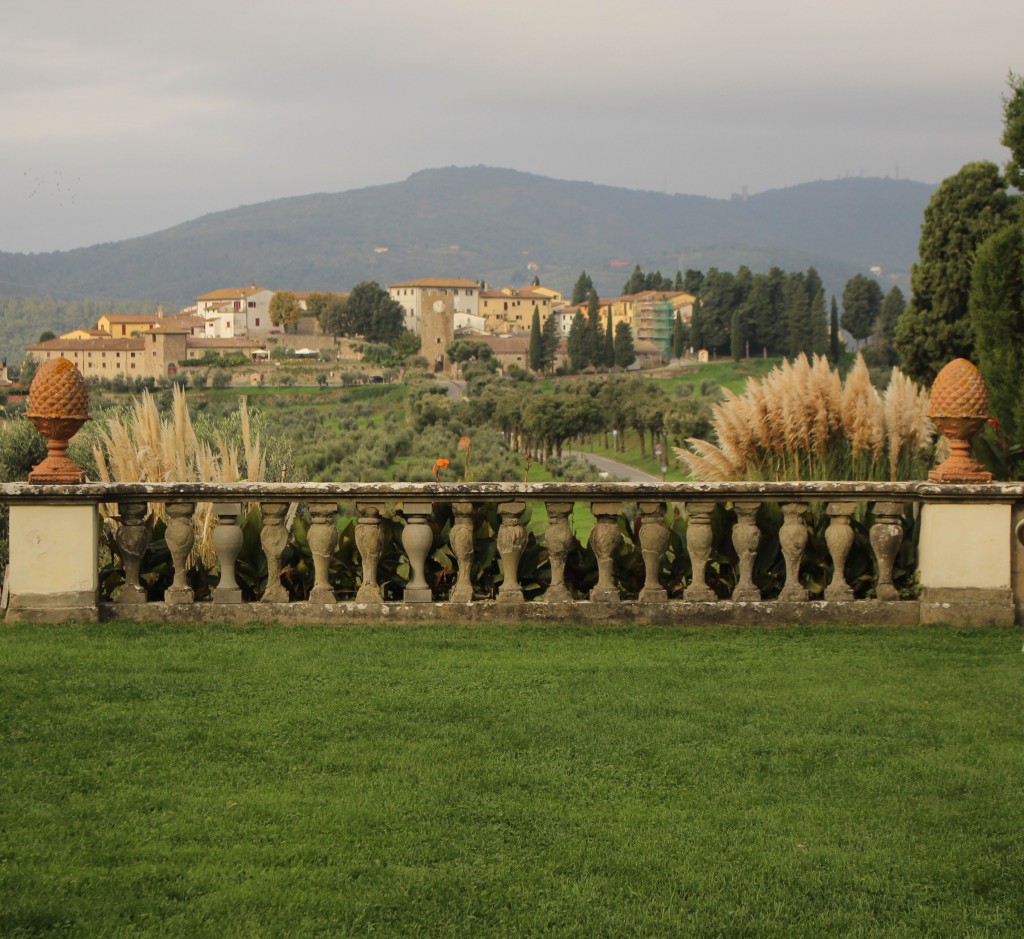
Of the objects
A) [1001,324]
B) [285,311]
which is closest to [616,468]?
[1001,324]

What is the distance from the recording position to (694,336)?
139 m

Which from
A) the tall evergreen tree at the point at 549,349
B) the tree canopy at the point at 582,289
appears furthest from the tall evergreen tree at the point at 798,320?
the tree canopy at the point at 582,289

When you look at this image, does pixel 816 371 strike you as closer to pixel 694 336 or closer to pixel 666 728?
pixel 666 728

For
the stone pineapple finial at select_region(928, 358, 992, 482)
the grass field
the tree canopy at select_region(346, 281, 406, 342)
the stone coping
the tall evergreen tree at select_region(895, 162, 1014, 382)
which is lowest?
the grass field

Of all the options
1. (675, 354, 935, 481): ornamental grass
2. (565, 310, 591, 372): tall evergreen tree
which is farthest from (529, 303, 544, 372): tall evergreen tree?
(675, 354, 935, 481): ornamental grass

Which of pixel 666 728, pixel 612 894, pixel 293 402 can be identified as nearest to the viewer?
pixel 612 894

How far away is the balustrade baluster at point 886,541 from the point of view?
8.00 meters

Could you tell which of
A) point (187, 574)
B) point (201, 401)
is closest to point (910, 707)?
point (187, 574)

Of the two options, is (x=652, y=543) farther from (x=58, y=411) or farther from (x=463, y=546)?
(x=58, y=411)

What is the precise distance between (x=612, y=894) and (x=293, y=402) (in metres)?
108

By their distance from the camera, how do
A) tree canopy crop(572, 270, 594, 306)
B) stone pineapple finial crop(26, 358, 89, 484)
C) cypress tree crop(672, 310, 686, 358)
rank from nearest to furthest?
stone pineapple finial crop(26, 358, 89, 484) → cypress tree crop(672, 310, 686, 358) → tree canopy crop(572, 270, 594, 306)

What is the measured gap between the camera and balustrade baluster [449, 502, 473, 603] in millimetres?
7859

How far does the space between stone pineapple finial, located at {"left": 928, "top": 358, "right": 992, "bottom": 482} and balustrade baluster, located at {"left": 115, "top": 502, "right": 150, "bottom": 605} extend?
4887 mm

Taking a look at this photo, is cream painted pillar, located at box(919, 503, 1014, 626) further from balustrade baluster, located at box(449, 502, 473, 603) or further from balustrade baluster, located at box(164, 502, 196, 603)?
balustrade baluster, located at box(164, 502, 196, 603)
